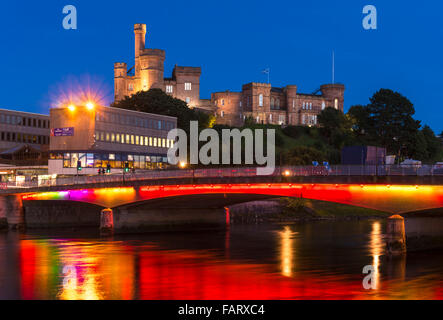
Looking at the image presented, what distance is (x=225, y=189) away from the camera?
60375 millimetres

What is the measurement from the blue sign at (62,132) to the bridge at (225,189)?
81.7 ft

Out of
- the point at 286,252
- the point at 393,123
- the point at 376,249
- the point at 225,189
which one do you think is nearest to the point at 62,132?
the point at 225,189

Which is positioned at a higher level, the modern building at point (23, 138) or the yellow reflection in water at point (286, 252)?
the modern building at point (23, 138)

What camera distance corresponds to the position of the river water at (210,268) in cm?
3559

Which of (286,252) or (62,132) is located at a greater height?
(62,132)

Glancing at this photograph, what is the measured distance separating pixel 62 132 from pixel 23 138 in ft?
78.5

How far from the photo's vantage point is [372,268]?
43.3 m

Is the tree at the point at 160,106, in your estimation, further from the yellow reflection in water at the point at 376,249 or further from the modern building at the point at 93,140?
the yellow reflection in water at the point at 376,249

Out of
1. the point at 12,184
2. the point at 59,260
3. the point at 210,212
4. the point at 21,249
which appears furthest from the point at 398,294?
the point at 12,184

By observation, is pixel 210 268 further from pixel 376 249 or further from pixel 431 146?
pixel 431 146

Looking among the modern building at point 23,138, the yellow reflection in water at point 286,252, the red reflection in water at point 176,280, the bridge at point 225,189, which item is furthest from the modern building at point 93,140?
the red reflection in water at point 176,280

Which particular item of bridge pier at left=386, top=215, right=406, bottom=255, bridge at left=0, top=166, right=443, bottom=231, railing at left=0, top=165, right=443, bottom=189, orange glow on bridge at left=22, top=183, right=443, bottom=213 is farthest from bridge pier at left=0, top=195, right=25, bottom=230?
bridge pier at left=386, top=215, right=406, bottom=255

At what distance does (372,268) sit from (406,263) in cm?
273
